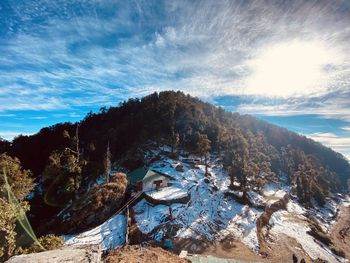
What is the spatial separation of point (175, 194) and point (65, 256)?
37.0 m

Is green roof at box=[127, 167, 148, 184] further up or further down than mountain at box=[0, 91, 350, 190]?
further down

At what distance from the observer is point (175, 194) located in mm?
43500

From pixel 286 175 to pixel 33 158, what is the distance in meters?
87.8

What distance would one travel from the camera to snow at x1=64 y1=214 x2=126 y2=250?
28.0m

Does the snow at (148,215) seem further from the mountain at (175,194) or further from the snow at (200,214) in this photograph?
the mountain at (175,194)

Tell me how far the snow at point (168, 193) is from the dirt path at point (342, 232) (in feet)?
95.9

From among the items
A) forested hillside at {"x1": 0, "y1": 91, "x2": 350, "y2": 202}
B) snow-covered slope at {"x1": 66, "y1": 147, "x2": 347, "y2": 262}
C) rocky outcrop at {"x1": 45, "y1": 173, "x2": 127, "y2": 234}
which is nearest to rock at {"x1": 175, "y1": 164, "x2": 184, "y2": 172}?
snow-covered slope at {"x1": 66, "y1": 147, "x2": 347, "y2": 262}

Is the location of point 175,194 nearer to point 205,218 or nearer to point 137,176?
point 205,218

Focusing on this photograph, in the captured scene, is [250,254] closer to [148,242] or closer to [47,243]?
[148,242]

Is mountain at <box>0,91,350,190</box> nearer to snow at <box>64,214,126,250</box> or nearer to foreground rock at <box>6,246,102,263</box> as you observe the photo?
snow at <box>64,214,126,250</box>

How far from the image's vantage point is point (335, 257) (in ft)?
123

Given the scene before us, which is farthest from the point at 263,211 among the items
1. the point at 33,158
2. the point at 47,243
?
the point at 33,158

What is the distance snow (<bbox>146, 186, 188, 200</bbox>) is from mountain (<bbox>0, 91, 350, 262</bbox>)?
184 mm

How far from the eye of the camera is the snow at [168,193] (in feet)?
137
